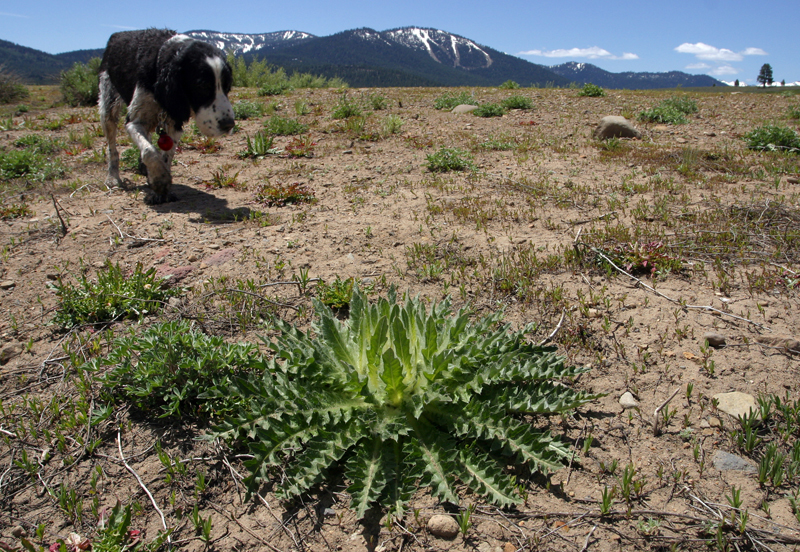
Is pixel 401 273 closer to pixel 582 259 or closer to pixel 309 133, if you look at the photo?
pixel 582 259

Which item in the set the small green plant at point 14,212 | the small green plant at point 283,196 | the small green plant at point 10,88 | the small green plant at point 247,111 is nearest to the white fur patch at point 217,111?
the small green plant at point 283,196

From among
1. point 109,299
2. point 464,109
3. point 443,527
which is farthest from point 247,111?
point 443,527

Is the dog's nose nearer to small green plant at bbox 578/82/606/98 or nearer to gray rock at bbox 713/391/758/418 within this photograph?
gray rock at bbox 713/391/758/418

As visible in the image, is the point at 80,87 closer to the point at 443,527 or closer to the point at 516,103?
the point at 516,103

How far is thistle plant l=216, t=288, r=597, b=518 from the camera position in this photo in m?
2.17

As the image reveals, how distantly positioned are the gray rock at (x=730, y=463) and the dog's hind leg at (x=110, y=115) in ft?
25.7

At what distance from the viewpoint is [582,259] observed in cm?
432

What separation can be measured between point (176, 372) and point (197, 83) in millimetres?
4104

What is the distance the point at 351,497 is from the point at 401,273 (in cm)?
232

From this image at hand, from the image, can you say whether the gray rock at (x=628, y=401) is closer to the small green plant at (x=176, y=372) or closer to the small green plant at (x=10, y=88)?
the small green plant at (x=176, y=372)

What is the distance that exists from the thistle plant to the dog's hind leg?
233 inches

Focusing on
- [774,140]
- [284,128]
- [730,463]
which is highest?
[284,128]

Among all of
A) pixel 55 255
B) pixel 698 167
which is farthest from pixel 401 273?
pixel 698 167

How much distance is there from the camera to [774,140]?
8.05 meters
